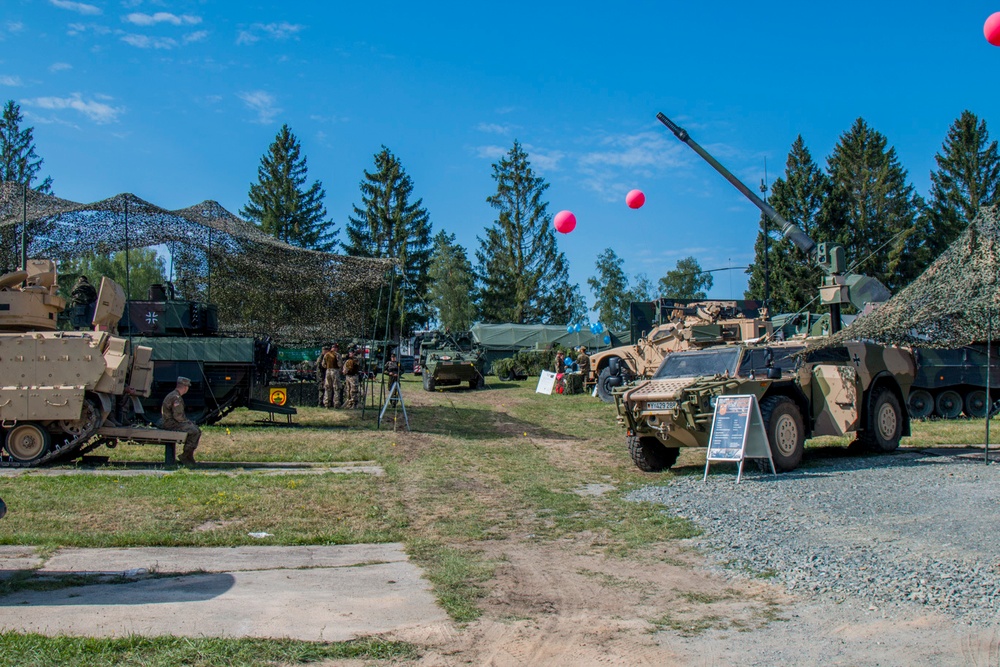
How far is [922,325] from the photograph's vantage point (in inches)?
441

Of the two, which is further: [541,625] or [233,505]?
[233,505]

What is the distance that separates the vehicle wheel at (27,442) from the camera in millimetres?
11836

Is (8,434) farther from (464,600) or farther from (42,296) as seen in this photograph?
(464,600)

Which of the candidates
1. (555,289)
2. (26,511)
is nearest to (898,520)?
(26,511)

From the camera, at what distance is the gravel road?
213 inches

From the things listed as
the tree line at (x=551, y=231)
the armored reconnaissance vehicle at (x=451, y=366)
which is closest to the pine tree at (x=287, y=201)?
the tree line at (x=551, y=231)

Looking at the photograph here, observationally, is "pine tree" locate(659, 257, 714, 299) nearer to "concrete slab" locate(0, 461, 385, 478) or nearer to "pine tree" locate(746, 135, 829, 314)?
"pine tree" locate(746, 135, 829, 314)

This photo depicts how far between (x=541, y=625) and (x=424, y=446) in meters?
9.24

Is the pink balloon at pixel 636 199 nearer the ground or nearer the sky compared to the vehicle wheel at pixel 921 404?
nearer the sky

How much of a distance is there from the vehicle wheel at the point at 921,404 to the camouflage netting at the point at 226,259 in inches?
487

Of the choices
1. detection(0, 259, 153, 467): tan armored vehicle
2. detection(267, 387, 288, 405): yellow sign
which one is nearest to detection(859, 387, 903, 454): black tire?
detection(267, 387, 288, 405): yellow sign

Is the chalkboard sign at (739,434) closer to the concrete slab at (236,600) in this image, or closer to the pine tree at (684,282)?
the concrete slab at (236,600)

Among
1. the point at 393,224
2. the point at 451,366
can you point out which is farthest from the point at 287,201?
the point at 451,366

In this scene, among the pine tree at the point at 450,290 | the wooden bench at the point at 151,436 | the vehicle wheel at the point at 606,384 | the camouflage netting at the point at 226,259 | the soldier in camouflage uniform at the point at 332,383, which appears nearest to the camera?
the wooden bench at the point at 151,436
